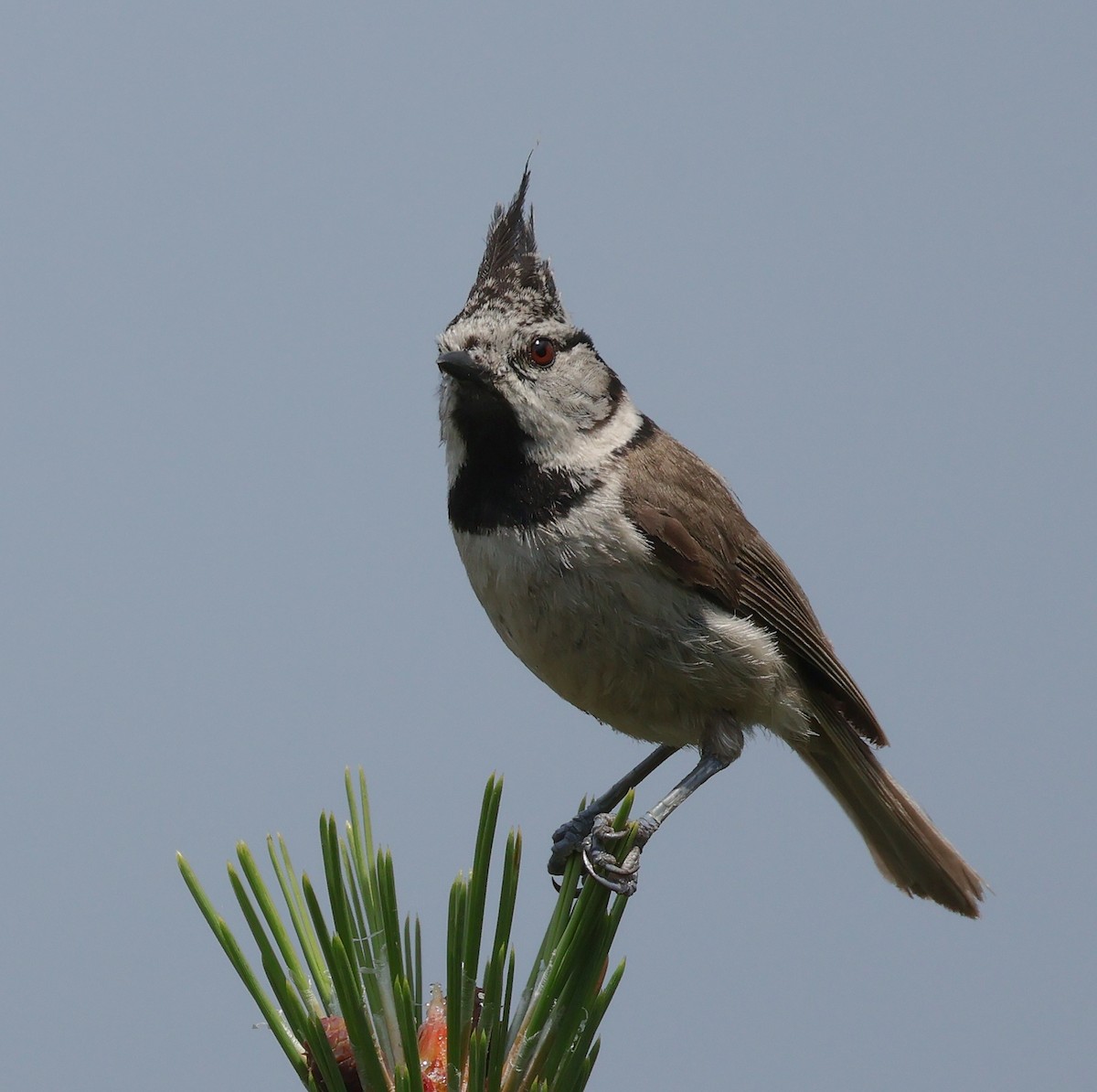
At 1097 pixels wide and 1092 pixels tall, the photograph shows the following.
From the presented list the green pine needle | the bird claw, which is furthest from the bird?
the green pine needle

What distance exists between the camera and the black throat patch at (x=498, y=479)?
2820 millimetres

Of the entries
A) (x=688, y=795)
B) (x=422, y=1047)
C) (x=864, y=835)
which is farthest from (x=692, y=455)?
(x=422, y=1047)

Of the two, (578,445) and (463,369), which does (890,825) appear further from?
(463,369)

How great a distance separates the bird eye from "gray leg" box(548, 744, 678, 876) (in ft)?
3.15

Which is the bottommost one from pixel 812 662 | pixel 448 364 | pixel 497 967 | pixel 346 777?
pixel 497 967

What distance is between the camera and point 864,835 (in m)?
3.59

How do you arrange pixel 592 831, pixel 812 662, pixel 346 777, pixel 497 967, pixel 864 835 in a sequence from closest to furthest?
pixel 497 967, pixel 346 777, pixel 592 831, pixel 812 662, pixel 864 835

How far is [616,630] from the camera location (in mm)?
2756

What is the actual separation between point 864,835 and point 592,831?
1.57 m

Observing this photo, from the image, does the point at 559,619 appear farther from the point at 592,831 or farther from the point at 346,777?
the point at 346,777

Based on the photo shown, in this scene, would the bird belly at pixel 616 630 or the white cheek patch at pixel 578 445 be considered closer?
the bird belly at pixel 616 630

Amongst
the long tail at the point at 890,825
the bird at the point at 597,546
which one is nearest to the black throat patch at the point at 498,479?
the bird at the point at 597,546

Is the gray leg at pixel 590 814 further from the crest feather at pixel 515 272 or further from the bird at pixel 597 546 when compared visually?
the crest feather at pixel 515 272

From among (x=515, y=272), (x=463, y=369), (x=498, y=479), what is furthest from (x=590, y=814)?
(x=515, y=272)
